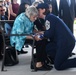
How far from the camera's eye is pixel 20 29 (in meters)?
5.14

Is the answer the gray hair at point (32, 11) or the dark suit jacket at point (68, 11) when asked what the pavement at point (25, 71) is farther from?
the dark suit jacket at point (68, 11)

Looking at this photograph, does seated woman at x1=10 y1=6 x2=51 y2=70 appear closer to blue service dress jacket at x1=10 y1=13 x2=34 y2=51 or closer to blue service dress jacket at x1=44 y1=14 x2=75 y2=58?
blue service dress jacket at x1=10 y1=13 x2=34 y2=51

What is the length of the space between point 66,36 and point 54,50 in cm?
40

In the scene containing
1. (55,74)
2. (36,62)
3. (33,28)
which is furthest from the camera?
(33,28)

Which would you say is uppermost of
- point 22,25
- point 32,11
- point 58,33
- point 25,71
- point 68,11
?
point 32,11

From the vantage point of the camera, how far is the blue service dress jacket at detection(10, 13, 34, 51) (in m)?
5.16

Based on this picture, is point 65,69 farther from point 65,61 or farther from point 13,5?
point 13,5

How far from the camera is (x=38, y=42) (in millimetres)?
5012

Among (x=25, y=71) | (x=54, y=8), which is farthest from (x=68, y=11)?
(x=25, y=71)

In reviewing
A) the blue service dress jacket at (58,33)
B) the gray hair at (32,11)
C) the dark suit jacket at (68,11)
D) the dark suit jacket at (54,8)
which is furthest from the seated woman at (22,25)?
the dark suit jacket at (54,8)

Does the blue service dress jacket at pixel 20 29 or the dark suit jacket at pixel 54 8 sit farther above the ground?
the dark suit jacket at pixel 54 8

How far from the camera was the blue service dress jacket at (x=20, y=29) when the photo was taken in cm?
516

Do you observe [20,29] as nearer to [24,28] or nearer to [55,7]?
Result: [24,28]

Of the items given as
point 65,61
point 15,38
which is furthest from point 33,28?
point 65,61
